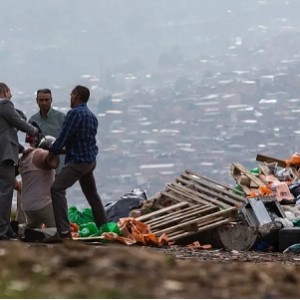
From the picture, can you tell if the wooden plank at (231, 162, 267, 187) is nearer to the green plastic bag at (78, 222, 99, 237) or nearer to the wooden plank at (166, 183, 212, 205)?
the wooden plank at (166, 183, 212, 205)

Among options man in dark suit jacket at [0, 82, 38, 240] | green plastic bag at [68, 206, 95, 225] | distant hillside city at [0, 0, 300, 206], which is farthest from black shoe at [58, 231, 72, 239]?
distant hillside city at [0, 0, 300, 206]

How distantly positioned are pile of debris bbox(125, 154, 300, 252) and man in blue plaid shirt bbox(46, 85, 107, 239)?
56.3 inches

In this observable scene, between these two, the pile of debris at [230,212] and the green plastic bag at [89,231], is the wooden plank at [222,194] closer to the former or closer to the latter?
the pile of debris at [230,212]

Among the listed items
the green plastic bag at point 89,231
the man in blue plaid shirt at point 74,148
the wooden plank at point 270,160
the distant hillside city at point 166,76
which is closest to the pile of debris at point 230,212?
the green plastic bag at point 89,231

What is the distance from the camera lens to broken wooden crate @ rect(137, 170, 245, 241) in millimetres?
14938

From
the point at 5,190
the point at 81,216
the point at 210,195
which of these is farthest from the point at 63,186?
the point at 210,195

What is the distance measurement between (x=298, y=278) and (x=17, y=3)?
96.4 m

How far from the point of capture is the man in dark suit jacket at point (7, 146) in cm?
1385

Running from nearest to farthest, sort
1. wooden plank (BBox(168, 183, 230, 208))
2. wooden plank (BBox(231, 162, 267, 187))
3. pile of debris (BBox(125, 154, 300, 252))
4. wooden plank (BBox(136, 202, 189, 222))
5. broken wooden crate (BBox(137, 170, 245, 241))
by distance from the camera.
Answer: pile of debris (BBox(125, 154, 300, 252)), broken wooden crate (BBox(137, 170, 245, 241)), wooden plank (BBox(136, 202, 189, 222)), wooden plank (BBox(168, 183, 230, 208)), wooden plank (BBox(231, 162, 267, 187))

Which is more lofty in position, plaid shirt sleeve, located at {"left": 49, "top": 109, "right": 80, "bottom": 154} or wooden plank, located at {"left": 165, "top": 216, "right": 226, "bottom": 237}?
plaid shirt sleeve, located at {"left": 49, "top": 109, "right": 80, "bottom": 154}

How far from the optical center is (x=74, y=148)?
14000mm

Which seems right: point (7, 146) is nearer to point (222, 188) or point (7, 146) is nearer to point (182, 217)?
point (182, 217)

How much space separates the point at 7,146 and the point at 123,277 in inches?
286

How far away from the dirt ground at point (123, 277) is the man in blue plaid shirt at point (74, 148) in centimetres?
584
